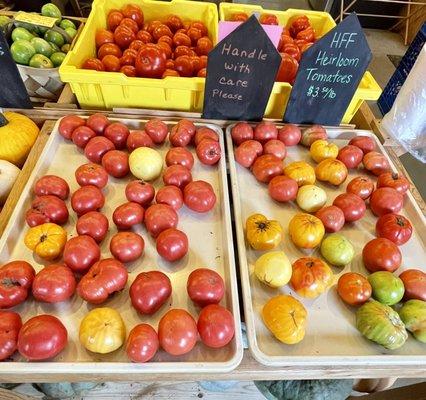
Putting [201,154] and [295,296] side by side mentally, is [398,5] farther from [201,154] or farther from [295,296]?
[295,296]

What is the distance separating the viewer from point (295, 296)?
1003mm

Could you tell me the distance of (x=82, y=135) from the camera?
4.31ft

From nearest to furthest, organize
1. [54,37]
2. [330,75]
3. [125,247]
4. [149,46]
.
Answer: [125,247]
[330,75]
[149,46]
[54,37]

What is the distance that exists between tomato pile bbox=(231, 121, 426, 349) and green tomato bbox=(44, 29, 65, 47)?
1076 mm

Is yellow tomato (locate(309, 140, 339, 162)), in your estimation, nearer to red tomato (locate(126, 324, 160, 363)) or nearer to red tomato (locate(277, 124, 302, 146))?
red tomato (locate(277, 124, 302, 146))

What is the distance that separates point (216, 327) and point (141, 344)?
0.18 m

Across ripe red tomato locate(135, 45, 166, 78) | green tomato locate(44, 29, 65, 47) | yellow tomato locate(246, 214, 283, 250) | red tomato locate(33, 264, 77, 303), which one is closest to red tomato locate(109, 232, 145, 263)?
red tomato locate(33, 264, 77, 303)

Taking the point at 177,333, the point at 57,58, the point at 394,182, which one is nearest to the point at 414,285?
the point at 394,182

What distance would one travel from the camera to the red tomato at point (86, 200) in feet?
3.64

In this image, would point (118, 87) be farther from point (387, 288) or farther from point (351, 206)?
point (387, 288)

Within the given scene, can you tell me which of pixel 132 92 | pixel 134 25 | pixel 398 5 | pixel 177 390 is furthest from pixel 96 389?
pixel 398 5

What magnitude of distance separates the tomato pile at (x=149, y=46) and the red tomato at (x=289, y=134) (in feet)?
1.47

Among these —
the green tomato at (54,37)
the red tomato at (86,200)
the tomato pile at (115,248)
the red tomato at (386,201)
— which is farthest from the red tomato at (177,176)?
the green tomato at (54,37)

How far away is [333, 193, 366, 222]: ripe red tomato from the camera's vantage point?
3.84 ft
